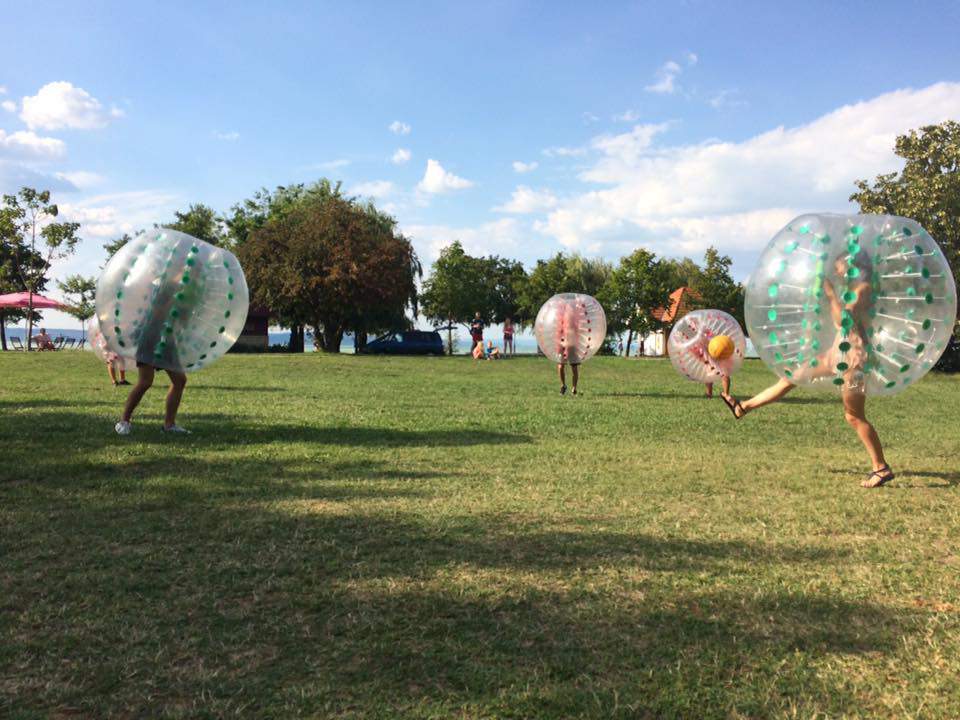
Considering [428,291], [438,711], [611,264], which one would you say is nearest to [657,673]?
[438,711]

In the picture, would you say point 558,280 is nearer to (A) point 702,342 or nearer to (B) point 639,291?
(B) point 639,291

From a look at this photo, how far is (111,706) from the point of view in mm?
3055

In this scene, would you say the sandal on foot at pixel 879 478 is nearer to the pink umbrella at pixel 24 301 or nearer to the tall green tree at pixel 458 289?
the pink umbrella at pixel 24 301

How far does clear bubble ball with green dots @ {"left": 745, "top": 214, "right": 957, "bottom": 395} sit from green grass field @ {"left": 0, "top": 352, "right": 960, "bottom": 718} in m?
1.18

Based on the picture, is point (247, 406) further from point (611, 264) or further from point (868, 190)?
point (611, 264)

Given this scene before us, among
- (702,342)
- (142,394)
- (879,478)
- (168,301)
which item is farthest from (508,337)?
(879,478)

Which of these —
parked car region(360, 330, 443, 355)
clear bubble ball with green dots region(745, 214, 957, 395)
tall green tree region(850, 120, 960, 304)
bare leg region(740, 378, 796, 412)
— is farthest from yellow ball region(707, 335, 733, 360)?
parked car region(360, 330, 443, 355)

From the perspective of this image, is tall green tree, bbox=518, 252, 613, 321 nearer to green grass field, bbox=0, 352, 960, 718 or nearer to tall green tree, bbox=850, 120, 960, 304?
tall green tree, bbox=850, 120, 960, 304

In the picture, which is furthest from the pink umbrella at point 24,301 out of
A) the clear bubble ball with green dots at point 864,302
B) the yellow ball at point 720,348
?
the clear bubble ball with green dots at point 864,302

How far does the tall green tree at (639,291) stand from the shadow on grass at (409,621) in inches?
2295

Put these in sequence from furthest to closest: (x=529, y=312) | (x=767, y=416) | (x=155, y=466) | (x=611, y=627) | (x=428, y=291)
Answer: (x=529, y=312) → (x=428, y=291) → (x=767, y=416) → (x=155, y=466) → (x=611, y=627)

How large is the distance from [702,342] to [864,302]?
8540mm

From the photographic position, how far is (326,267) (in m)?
43.0

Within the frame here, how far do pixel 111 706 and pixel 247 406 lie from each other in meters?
10.8
